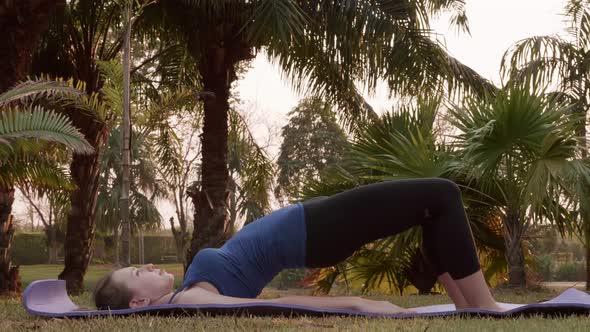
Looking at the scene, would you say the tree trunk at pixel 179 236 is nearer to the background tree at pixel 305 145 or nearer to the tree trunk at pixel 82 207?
the background tree at pixel 305 145

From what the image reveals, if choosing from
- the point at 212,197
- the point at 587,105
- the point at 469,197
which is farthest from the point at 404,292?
the point at 587,105

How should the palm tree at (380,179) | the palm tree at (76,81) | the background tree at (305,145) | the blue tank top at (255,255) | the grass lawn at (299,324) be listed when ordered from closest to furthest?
the grass lawn at (299,324), the blue tank top at (255,255), the palm tree at (380,179), the palm tree at (76,81), the background tree at (305,145)

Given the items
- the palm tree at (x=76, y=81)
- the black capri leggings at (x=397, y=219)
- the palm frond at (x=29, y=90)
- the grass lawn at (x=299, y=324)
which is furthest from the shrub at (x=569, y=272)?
the black capri leggings at (x=397, y=219)

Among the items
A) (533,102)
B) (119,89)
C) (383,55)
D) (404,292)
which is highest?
(383,55)

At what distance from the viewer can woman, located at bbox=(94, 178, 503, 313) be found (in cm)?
355

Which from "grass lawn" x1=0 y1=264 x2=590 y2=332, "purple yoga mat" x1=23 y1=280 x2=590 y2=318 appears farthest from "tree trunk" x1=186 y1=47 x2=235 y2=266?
"grass lawn" x1=0 y1=264 x2=590 y2=332

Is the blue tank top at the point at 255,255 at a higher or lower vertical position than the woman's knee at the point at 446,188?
lower

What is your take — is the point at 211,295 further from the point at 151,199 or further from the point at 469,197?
the point at 151,199

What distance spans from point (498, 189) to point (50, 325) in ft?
19.6

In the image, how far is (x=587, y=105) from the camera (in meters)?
13.5

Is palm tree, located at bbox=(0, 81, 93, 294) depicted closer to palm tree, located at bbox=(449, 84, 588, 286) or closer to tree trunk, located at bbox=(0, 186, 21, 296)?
tree trunk, located at bbox=(0, 186, 21, 296)

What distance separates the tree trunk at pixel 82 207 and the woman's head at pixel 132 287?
8828 millimetres

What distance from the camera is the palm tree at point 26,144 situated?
7.90 metres

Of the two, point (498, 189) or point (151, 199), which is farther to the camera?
point (151, 199)
